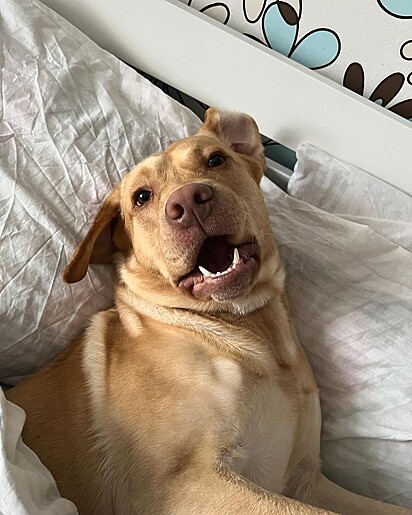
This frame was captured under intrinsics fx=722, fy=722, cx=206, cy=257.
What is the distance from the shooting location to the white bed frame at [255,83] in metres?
2.10

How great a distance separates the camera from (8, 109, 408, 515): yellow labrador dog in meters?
1.53

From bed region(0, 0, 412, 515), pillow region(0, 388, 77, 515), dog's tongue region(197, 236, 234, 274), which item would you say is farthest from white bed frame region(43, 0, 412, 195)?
pillow region(0, 388, 77, 515)

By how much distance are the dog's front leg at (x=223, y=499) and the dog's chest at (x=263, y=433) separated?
0.18ft

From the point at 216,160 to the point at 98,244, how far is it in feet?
1.28

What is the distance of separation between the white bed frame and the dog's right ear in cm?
53

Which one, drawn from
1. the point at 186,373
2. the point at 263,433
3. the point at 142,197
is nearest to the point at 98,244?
the point at 142,197

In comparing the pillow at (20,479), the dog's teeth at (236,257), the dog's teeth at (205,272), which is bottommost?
the pillow at (20,479)

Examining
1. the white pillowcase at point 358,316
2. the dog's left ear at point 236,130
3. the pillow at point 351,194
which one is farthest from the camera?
the pillow at point 351,194

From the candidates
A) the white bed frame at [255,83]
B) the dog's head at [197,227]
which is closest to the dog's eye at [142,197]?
the dog's head at [197,227]

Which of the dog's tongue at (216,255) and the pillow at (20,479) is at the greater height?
the dog's tongue at (216,255)

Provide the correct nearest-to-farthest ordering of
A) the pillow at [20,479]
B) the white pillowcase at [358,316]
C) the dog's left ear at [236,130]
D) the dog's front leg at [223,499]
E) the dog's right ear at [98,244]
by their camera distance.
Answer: the pillow at [20,479] → the dog's front leg at [223,499] → the dog's right ear at [98,244] → the white pillowcase at [358,316] → the dog's left ear at [236,130]

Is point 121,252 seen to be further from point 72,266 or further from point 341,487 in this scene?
point 341,487

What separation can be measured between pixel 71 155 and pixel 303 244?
691mm

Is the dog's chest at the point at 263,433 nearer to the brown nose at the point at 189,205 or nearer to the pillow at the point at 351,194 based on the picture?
the brown nose at the point at 189,205
